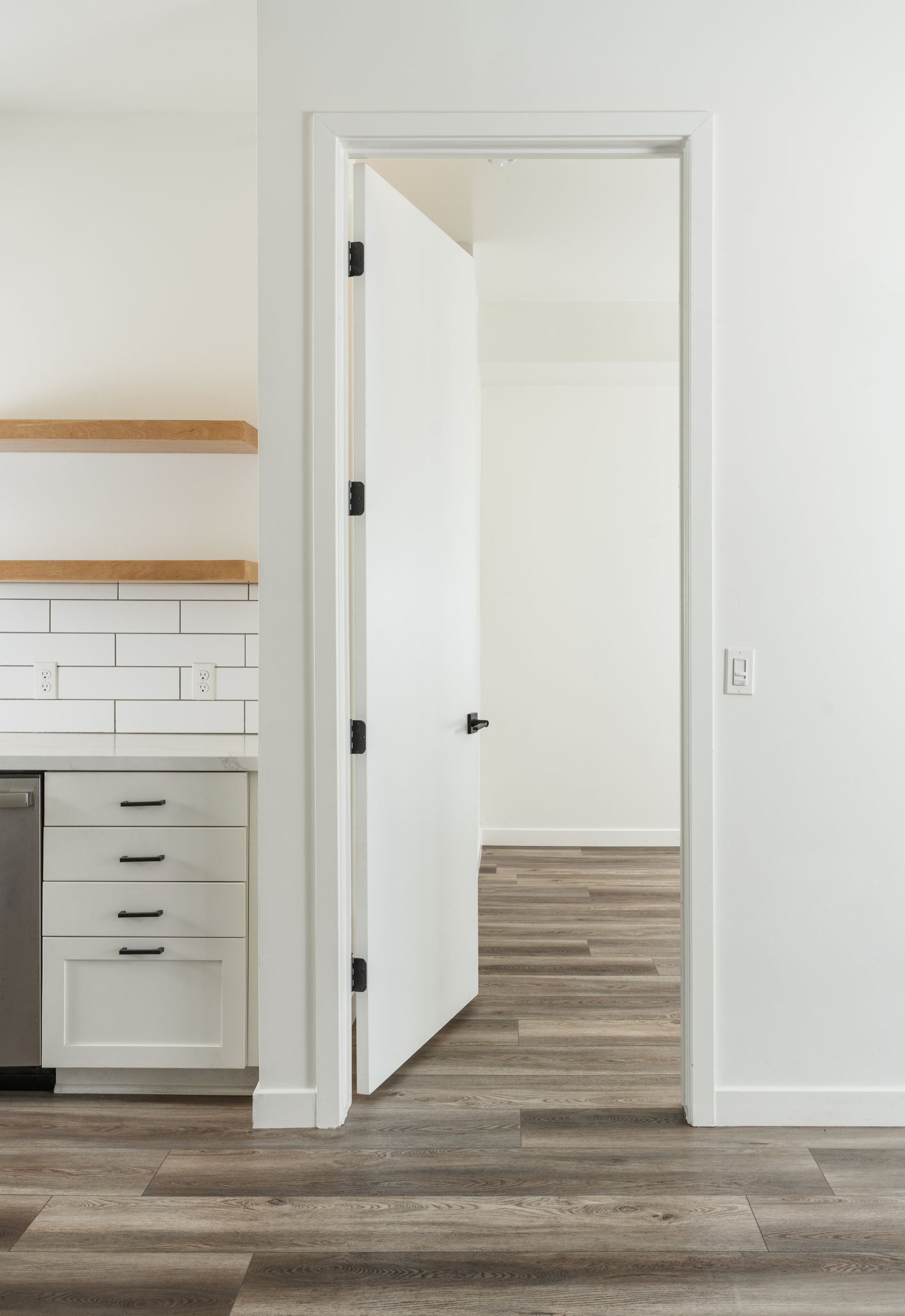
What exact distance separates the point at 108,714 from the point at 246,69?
205 centimetres

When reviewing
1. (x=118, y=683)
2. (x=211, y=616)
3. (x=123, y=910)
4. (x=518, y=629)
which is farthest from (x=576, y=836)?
(x=123, y=910)

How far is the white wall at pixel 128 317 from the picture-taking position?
2.96 m

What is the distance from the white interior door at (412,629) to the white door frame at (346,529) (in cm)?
8

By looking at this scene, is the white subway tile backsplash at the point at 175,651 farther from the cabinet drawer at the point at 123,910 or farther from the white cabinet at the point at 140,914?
the cabinet drawer at the point at 123,910

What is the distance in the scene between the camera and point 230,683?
116 inches

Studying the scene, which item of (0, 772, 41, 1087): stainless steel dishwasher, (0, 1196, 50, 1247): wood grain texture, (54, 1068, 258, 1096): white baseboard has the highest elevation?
(0, 772, 41, 1087): stainless steel dishwasher

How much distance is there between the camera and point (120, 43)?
260cm

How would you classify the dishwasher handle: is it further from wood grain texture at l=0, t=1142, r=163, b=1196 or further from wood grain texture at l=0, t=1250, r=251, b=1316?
wood grain texture at l=0, t=1250, r=251, b=1316

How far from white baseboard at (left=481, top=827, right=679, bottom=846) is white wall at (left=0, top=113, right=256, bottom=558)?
107 inches

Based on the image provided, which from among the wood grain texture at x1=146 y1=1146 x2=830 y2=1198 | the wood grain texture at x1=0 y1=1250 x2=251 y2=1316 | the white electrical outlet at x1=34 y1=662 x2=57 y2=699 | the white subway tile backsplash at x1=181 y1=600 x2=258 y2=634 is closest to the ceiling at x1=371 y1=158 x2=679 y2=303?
the white subway tile backsplash at x1=181 y1=600 x2=258 y2=634

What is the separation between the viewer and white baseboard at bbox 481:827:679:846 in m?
5.09

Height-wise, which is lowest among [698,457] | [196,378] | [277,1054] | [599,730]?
[277,1054]

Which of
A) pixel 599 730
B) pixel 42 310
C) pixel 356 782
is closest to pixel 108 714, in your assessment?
pixel 356 782

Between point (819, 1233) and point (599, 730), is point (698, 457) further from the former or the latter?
point (599, 730)
